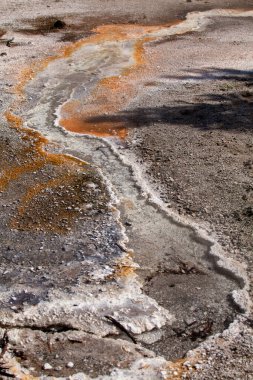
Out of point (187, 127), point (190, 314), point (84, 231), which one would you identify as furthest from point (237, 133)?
point (190, 314)

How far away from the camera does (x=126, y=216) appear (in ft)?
22.7

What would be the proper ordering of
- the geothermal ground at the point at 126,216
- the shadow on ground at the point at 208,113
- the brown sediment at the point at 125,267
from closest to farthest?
the geothermal ground at the point at 126,216 → the brown sediment at the point at 125,267 → the shadow on ground at the point at 208,113

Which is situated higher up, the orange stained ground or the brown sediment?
the orange stained ground

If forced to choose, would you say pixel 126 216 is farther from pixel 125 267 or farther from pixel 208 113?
pixel 208 113

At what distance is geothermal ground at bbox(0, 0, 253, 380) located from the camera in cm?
501

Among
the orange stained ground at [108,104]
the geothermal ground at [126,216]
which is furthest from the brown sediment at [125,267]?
the orange stained ground at [108,104]

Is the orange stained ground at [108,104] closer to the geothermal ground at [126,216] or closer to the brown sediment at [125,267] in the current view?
the geothermal ground at [126,216]

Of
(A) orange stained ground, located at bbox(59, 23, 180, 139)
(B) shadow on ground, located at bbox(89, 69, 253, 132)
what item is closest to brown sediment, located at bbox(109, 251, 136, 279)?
(A) orange stained ground, located at bbox(59, 23, 180, 139)

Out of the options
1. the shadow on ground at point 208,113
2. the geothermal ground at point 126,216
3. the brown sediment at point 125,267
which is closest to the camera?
the geothermal ground at point 126,216

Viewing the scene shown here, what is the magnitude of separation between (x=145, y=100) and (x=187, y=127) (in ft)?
4.96

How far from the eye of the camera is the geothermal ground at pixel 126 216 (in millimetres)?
5012

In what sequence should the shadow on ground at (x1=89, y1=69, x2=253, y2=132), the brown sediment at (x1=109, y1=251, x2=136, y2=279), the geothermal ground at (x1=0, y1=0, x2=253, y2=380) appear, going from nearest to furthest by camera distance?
the geothermal ground at (x1=0, y1=0, x2=253, y2=380) → the brown sediment at (x1=109, y1=251, x2=136, y2=279) → the shadow on ground at (x1=89, y1=69, x2=253, y2=132)

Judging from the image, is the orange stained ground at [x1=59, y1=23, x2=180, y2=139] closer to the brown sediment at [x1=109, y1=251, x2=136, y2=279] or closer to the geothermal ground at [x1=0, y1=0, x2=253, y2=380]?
the geothermal ground at [x1=0, y1=0, x2=253, y2=380]

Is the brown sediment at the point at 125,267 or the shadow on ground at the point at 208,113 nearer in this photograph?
the brown sediment at the point at 125,267
